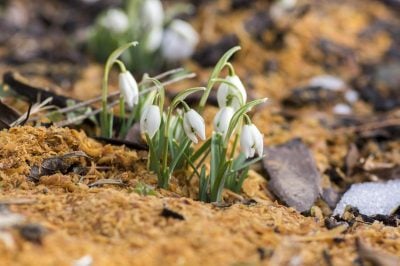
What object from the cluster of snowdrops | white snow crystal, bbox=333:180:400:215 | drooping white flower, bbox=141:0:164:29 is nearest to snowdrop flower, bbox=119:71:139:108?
the cluster of snowdrops

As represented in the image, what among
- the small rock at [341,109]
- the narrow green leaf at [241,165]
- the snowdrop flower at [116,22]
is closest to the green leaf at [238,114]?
the narrow green leaf at [241,165]

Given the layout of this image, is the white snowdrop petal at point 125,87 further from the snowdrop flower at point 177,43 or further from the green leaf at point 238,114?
the snowdrop flower at point 177,43

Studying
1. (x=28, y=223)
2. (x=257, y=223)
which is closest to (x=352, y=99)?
(x=257, y=223)

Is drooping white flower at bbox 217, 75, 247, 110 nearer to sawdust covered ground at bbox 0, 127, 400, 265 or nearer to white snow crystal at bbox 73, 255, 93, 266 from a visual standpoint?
sawdust covered ground at bbox 0, 127, 400, 265

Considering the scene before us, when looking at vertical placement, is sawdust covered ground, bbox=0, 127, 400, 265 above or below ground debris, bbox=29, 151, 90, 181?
below

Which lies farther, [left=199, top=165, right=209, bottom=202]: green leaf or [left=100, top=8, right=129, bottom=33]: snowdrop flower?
[left=100, top=8, right=129, bottom=33]: snowdrop flower

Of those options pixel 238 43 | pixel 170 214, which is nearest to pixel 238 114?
pixel 170 214
